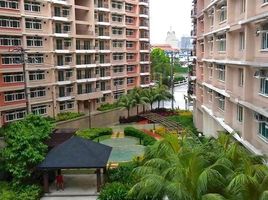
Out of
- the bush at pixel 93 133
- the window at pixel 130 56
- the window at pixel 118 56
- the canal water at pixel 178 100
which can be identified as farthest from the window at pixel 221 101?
the canal water at pixel 178 100

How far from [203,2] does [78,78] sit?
1709 cm

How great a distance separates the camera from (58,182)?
2127cm

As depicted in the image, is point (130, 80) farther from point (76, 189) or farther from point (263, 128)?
point (263, 128)

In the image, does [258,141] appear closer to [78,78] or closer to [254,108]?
[254,108]

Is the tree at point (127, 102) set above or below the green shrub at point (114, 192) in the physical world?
above

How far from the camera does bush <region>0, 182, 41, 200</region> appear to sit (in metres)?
19.0

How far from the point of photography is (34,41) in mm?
38000

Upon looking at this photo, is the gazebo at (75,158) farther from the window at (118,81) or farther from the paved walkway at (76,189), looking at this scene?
the window at (118,81)

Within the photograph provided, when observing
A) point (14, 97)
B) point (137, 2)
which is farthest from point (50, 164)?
point (137, 2)

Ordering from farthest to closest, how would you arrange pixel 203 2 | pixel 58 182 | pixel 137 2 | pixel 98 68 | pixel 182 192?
1. pixel 137 2
2. pixel 98 68
3. pixel 203 2
4. pixel 58 182
5. pixel 182 192

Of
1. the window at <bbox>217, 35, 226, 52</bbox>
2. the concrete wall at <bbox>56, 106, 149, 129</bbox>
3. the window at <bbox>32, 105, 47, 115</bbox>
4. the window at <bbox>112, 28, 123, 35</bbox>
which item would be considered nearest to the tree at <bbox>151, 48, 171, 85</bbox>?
the window at <bbox>112, 28, 123, 35</bbox>

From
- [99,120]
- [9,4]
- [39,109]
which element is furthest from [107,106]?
[9,4]

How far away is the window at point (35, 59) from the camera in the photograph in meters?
37.8

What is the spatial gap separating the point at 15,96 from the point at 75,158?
18016 millimetres
